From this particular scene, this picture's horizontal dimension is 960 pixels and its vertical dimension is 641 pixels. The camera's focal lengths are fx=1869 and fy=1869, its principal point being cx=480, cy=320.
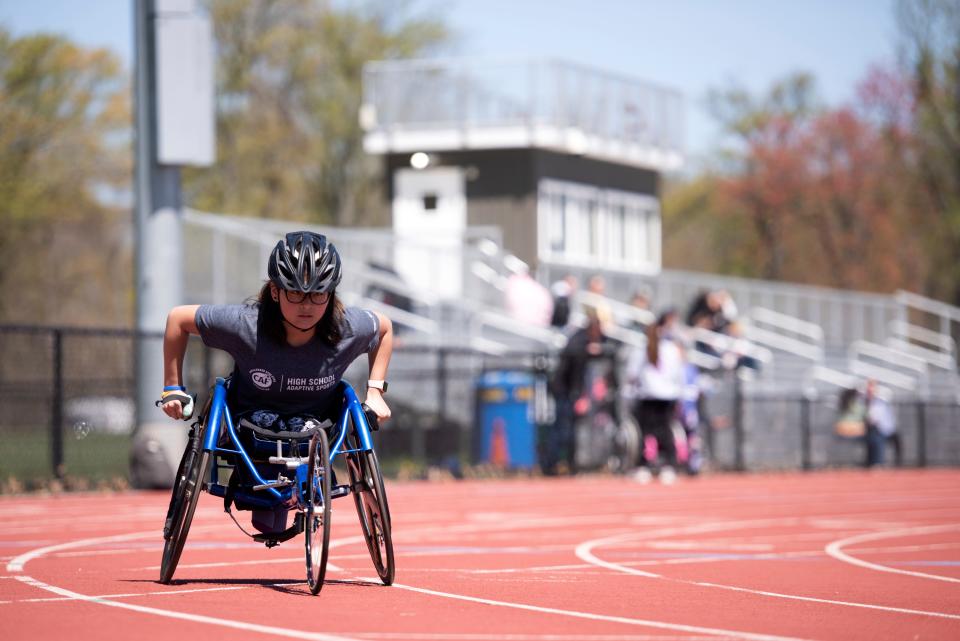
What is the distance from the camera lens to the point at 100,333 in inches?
776

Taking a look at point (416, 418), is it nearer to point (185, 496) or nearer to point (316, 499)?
point (185, 496)

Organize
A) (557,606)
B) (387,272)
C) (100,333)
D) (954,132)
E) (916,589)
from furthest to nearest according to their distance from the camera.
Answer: (954,132)
(387,272)
(100,333)
(916,589)
(557,606)

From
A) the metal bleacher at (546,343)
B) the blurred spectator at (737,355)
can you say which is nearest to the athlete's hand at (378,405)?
the metal bleacher at (546,343)

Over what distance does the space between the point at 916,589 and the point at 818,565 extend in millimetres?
1696

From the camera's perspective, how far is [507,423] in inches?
1025

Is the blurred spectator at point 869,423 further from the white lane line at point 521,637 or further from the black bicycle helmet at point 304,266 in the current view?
the white lane line at point 521,637

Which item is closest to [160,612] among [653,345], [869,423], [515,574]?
[515,574]

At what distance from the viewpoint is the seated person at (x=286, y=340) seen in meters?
8.76

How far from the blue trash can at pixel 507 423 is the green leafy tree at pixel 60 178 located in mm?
23191

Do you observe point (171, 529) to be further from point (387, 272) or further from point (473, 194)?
point (473, 194)

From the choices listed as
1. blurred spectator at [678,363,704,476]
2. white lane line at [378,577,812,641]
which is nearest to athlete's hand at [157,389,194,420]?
white lane line at [378,577,812,641]

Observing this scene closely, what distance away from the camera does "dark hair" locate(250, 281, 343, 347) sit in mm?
8914

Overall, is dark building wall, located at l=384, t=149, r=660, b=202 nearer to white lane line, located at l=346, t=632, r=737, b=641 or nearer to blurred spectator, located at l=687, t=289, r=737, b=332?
blurred spectator, located at l=687, t=289, r=737, b=332

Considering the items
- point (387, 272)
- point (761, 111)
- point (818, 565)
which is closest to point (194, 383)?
point (387, 272)
